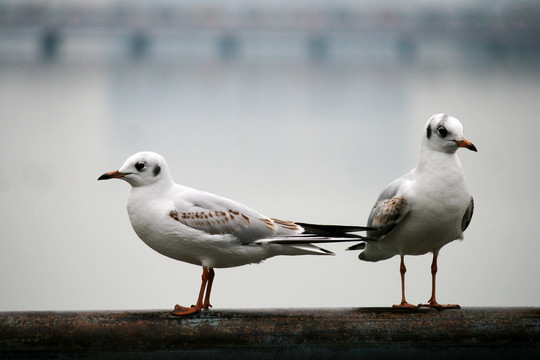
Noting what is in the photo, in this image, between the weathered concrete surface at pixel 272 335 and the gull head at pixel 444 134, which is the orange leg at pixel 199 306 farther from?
the gull head at pixel 444 134

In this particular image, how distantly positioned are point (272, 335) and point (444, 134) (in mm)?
1077

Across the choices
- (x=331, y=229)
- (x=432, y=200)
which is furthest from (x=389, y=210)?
(x=331, y=229)

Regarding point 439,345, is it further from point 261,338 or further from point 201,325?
point 201,325

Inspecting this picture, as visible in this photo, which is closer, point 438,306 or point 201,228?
point 201,228

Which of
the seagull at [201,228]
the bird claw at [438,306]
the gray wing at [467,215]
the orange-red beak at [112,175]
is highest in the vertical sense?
the orange-red beak at [112,175]

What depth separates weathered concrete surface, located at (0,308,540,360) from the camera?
2.09m

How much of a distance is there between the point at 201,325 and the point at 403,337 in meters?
0.64

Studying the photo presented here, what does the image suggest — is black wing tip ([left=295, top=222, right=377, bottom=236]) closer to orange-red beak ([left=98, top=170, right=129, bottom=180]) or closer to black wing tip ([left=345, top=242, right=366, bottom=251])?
black wing tip ([left=345, top=242, right=366, bottom=251])

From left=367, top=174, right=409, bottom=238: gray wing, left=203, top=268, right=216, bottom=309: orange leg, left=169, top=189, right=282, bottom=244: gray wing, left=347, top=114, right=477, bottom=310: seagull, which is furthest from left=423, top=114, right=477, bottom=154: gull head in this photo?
left=203, top=268, right=216, bottom=309: orange leg

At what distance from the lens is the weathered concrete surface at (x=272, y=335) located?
6.86 ft

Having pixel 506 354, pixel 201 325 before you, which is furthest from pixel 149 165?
pixel 506 354

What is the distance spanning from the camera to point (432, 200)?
2.67 meters

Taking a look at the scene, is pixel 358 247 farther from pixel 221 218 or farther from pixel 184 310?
pixel 184 310

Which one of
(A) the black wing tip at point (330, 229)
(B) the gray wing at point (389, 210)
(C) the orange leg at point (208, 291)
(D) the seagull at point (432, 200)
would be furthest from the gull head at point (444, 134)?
(C) the orange leg at point (208, 291)
